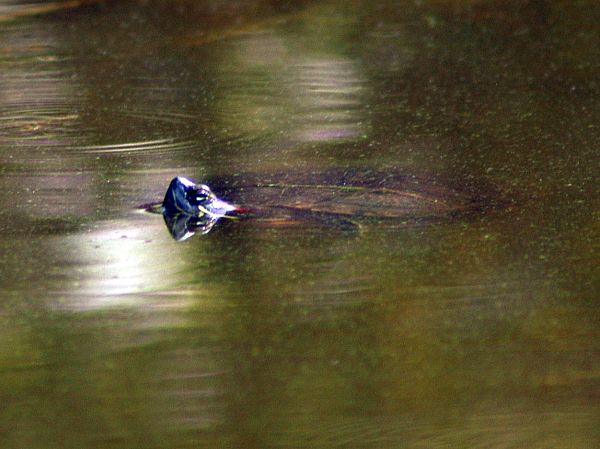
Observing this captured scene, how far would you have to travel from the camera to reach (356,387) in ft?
6.70

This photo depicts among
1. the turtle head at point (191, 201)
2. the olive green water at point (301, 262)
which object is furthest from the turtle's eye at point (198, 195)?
the olive green water at point (301, 262)

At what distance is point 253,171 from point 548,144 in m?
0.86

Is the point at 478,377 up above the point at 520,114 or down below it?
above

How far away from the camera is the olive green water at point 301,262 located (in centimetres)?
197

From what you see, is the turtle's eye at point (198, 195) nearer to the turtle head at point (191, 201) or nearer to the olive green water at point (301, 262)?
the turtle head at point (191, 201)

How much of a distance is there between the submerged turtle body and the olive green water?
0.07 m

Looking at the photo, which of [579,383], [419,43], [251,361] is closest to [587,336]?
[579,383]

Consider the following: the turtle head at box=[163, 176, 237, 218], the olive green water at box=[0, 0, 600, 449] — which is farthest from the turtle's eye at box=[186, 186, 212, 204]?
the olive green water at box=[0, 0, 600, 449]

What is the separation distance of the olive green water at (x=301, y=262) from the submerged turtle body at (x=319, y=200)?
7cm

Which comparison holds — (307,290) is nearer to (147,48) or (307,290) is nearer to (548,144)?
(548,144)

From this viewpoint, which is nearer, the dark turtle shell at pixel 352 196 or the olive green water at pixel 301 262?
the olive green water at pixel 301 262

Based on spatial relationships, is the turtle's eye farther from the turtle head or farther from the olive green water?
the olive green water

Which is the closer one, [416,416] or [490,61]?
[416,416]

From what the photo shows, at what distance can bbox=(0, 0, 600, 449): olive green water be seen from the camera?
1966mm
